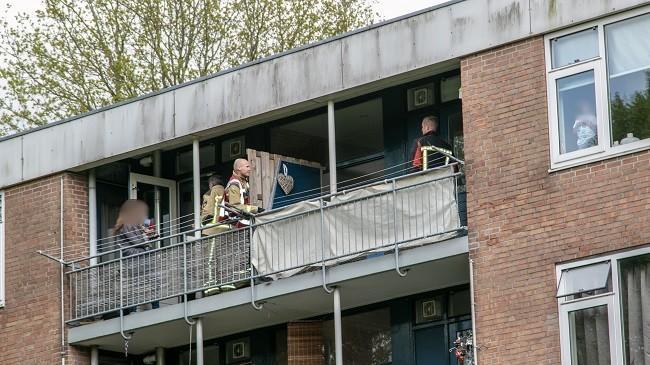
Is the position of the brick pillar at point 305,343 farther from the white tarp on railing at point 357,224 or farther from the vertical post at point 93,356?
the vertical post at point 93,356

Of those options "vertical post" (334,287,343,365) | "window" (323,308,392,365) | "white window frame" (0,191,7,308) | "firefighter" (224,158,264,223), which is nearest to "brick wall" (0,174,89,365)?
"white window frame" (0,191,7,308)

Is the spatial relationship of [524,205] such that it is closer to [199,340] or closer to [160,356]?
[199,340]

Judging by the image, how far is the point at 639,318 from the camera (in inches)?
809

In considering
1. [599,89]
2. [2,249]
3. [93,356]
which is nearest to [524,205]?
[599,89]

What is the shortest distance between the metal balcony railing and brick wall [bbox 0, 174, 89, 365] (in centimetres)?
39

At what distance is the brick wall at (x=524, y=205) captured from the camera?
20891 mm

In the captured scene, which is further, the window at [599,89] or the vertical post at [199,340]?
the vertical post at [199,340]

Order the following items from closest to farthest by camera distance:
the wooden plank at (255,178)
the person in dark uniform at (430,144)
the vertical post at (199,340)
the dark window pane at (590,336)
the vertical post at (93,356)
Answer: the dark window pane at (590,336)
the person in dark uniform at (430,144)
the vertical post at (199,340)
the wooden plank at (255,178)
the vertical post at (93,356)

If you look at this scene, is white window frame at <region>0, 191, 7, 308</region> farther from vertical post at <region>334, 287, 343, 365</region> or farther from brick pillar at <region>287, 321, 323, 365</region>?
vertical post at <region>334, 287, 343, 365</region>

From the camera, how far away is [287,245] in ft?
78.5

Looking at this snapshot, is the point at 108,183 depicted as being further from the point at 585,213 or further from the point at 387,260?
the point at 585,213

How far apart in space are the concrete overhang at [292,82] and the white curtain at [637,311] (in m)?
2.99

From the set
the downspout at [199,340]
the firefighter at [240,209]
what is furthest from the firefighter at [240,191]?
the downspout at [199,340]

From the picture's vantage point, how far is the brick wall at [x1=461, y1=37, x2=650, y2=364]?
20.9m
